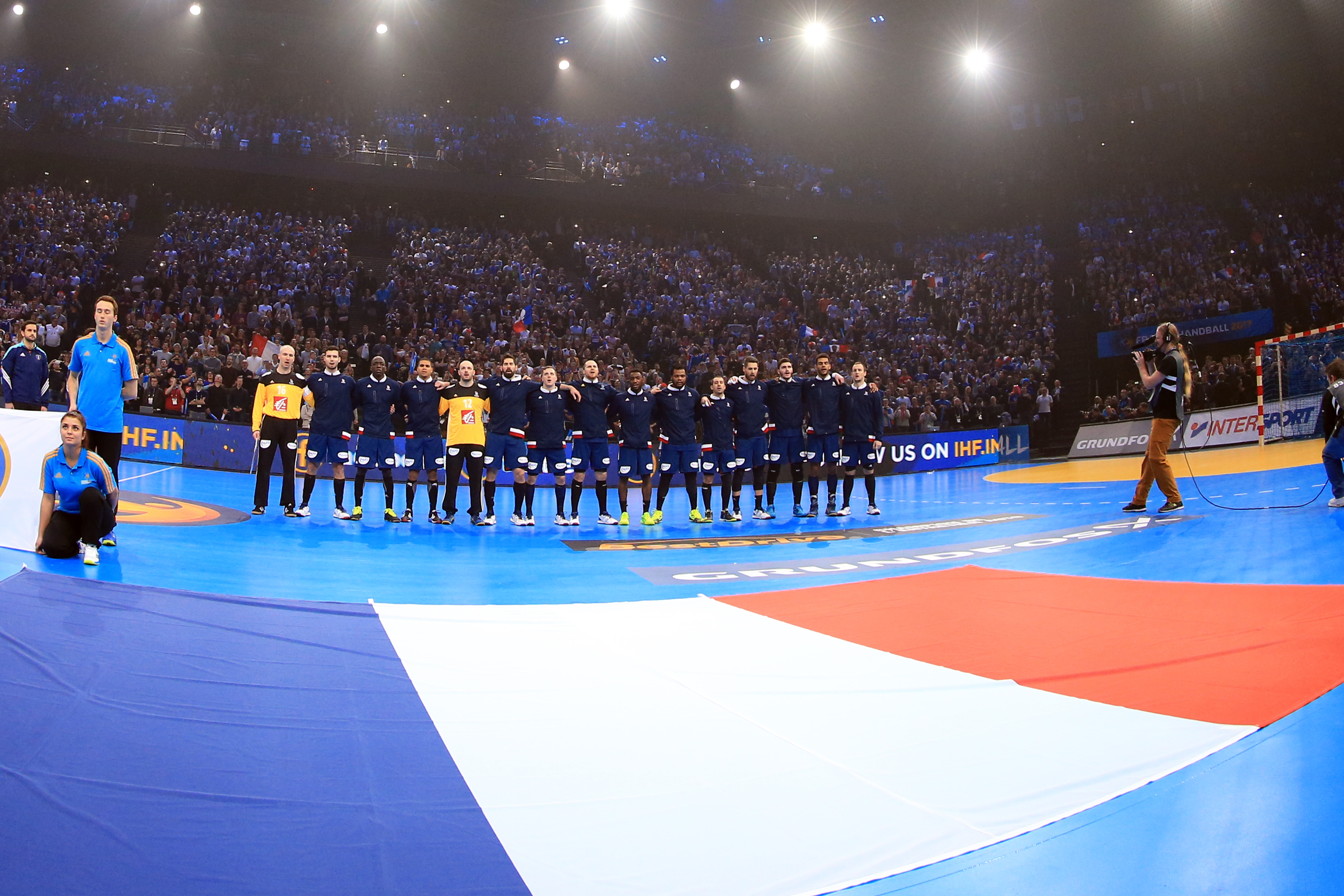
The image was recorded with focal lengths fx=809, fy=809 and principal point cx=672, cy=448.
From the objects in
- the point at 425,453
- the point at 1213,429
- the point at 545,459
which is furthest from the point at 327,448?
the point at 1213,429

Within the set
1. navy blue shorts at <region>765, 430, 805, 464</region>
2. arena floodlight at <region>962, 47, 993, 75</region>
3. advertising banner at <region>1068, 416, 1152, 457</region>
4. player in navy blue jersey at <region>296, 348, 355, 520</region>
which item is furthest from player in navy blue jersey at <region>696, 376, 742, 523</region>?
arena floodlight at <region>962, 47, 993, 75</region>

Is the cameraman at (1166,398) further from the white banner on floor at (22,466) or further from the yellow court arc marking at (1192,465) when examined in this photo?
the white banner on floor at (22,466)

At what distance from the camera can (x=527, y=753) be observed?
9.80 feet

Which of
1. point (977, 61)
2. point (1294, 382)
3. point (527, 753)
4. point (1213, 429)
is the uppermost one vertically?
point (977, 61)

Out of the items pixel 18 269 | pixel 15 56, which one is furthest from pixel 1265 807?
pixel 15 56

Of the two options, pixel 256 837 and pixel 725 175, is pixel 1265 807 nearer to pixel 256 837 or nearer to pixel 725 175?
pixel 256 837

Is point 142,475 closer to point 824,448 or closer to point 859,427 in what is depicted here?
point 824,448

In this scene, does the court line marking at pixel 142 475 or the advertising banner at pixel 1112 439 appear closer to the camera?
the court line marking at pixel 142 475

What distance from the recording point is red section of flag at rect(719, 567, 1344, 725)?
3.55 meters

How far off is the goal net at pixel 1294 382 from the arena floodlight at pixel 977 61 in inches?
821

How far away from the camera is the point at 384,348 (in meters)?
21.4

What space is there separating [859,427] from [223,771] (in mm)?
10817

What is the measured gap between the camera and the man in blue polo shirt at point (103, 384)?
7.20 metres

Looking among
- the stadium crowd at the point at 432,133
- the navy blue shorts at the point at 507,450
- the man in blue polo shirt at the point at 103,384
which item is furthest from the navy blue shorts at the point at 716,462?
the stadium crowd at the point at 432,133
